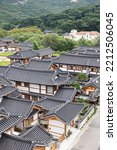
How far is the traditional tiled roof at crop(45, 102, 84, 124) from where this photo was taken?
23.2 meters

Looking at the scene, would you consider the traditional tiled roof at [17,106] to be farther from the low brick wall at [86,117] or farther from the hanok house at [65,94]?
the hanok house at [65,94]

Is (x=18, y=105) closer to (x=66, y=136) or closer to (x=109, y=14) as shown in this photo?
(x=66, y=136)

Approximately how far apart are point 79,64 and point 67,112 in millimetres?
20341

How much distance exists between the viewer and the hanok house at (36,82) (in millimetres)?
30828

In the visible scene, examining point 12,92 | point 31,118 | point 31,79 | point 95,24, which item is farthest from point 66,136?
point 95,24

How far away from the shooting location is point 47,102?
26859mm

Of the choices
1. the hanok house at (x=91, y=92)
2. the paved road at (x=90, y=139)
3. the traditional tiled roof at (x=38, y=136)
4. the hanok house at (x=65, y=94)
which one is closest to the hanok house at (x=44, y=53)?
the hanok house at (x=91, y=92)

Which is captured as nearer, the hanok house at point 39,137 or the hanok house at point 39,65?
the hanok house at point 39,137

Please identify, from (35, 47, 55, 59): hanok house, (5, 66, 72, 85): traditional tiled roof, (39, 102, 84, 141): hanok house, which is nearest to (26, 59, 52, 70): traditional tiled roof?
(5, 66, 72, 85): traditional tiled roof

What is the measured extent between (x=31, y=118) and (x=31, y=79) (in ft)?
27.1

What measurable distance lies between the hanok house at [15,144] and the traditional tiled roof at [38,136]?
7.05 ft

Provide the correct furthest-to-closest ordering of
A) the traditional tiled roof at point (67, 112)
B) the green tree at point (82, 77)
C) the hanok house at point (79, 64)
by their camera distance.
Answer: the hanok house at point (79, 64) → the green tree at point (82, 77) → the traditional tiled roof at point (67, 112)

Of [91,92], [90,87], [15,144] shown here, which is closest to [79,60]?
[90,87]

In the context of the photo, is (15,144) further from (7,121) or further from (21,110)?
(21,110)
